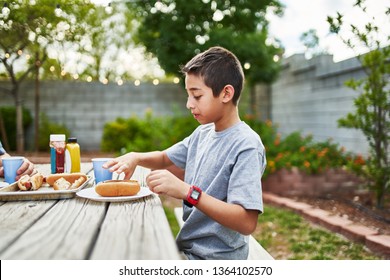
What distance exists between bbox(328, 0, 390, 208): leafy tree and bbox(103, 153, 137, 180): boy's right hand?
2.04 metres

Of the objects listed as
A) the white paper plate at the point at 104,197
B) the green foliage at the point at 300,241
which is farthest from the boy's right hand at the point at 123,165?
the green foliage at the point at 300,241

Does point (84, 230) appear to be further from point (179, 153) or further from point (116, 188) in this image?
point (179, 153)

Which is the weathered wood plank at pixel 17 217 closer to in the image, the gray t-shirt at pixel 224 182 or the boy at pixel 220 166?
the boy at pixel 220 166

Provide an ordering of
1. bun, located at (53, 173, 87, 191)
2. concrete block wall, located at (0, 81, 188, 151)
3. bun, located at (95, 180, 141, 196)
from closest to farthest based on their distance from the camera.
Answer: bun, located at (95, 180, 141, 196) < bun, located at (53, 173, 87, 191) < concrete block wall, located at (0, 81, 188, 151)

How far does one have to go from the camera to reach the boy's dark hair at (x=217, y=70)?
138 centimetres

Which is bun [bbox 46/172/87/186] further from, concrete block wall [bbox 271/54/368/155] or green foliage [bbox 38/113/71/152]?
green foliage [bbox 38/113/71/152]

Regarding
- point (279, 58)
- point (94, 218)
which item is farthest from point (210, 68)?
point (279, 58)

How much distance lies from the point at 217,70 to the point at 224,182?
326 millimetres

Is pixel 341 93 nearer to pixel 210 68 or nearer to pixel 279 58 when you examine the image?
pixel 279 58

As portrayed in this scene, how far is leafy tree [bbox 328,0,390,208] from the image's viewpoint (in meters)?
3.06

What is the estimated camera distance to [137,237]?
0.89 metres

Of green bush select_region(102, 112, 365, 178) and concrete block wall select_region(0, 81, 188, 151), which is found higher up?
concrete block wall select_region(0, 81, 188, 151)

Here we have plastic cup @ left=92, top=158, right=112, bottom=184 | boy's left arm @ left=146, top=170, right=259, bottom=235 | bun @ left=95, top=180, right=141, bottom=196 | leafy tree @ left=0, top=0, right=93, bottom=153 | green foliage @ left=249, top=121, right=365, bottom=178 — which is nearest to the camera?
boy's left arm @ left=146, top=170, right=259, bottom=235

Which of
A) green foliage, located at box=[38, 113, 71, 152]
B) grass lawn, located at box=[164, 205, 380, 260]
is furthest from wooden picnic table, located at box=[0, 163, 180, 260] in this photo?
green foliage, located at box=[38, 113, 71, 152]
